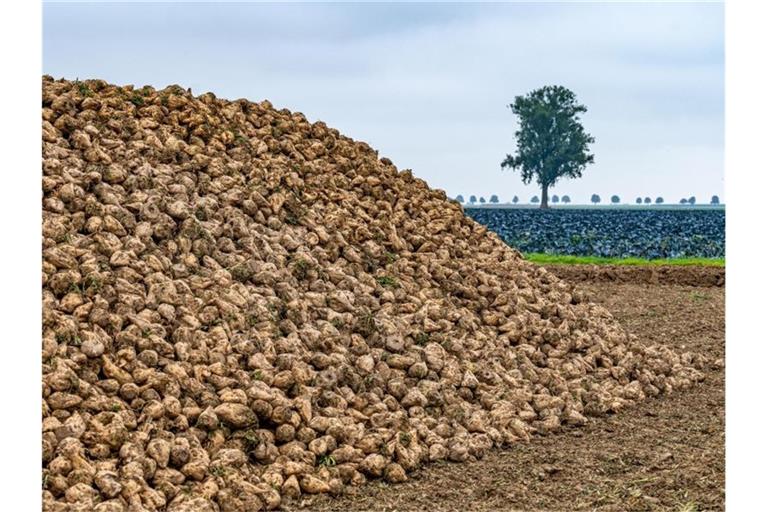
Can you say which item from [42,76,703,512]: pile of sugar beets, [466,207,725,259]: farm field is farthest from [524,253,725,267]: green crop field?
[42,76,703,512]: pile of sugar beets

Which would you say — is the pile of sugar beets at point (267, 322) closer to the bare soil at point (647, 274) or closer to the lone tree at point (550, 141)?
the bare soil at point (647, 274)

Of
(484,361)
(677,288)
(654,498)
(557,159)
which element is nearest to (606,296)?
(677,288)

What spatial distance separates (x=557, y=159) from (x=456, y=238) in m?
43.2

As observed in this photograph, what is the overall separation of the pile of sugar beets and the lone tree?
42.8 meters

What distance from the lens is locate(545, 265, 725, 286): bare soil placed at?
46.8 ft

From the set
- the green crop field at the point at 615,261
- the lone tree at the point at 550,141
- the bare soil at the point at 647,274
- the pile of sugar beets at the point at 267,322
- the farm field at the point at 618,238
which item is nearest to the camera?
the pile of sugar beets at the point at 267,322

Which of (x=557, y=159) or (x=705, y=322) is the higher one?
(x=557, y=159)

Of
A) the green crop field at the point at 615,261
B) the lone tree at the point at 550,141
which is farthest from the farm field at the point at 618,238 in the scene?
the lone tree at the point at 550,141

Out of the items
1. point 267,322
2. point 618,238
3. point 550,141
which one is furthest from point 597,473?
point 550,141

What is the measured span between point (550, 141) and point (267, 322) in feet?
153

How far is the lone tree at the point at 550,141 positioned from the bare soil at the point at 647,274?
35.9 m

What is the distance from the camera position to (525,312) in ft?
24.0

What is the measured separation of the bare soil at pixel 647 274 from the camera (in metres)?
14.3
